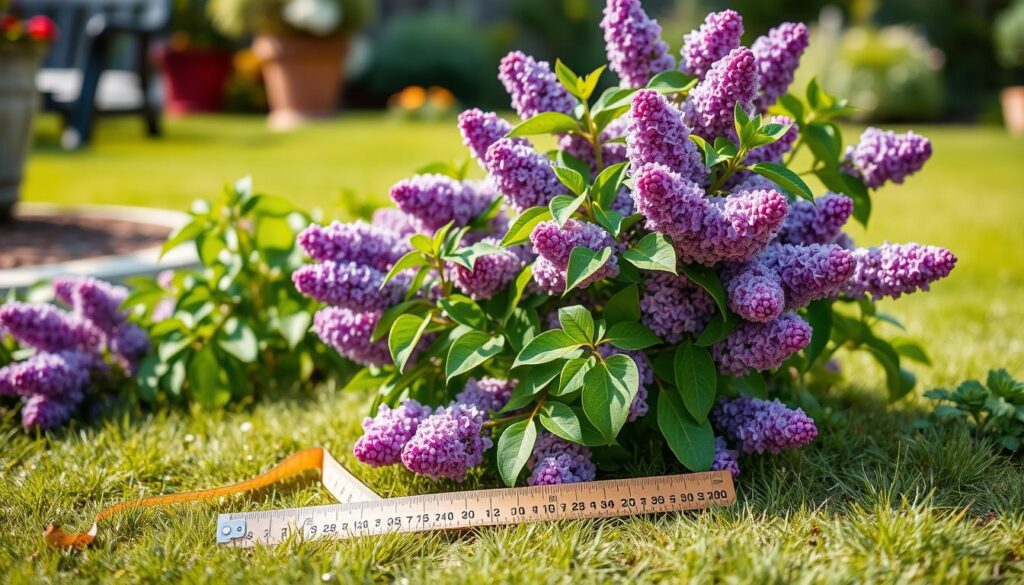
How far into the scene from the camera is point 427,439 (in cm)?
171

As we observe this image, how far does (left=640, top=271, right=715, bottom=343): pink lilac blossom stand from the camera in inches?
70.4

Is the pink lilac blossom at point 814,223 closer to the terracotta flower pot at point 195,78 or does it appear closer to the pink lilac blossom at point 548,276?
the pink lilac blossom at point 548,276

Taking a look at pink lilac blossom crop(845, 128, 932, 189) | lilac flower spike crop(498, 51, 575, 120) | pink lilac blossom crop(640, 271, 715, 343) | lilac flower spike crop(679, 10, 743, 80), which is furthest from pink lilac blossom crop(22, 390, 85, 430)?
pink lilac blossom crop(845, 128, 932, 189)

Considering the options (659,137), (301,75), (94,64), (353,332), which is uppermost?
(659,137)

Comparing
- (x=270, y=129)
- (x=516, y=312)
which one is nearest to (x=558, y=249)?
(x=516, y=312)

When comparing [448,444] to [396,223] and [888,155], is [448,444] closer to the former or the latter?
[396,223]

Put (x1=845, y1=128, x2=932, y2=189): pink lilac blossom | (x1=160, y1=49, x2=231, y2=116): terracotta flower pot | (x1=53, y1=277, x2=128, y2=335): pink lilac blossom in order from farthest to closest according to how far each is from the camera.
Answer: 1. (x1=160, y1=49, x2=231, y2=116): terracotta flower pot
2. (x1=53, y1=277, x2=128, y2=335): pink lilac blossom
3. (x1=845, y1=128, x2=932, y2=189): pink lilac blossom

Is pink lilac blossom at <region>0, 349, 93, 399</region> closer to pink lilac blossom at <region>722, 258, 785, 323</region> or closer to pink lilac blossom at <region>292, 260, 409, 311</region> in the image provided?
pink lilac blossom at <region>292, 260, 409, 311</region>

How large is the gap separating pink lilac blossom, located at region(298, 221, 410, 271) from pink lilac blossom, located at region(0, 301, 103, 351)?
848 mm

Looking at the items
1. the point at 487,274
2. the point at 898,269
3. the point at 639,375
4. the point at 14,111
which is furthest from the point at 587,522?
the point at 14,111

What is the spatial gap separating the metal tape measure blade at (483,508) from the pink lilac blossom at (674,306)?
0.91 feet

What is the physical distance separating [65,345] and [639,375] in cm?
155

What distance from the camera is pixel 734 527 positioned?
165cm

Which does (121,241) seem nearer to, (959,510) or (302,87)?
(959,510)
